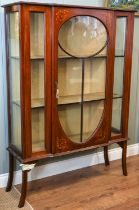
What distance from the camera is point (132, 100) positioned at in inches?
122

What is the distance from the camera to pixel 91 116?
249cm

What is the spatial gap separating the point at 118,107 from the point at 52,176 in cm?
86

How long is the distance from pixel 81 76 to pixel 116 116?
0.53m

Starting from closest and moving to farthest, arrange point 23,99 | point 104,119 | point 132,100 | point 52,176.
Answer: point 23,99 → point 104,119 → point 52,176 → point 132,100

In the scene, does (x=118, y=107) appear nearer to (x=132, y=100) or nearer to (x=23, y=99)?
(x=132, y=100)

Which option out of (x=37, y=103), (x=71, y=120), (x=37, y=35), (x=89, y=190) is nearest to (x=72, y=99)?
(x=71, y=120)

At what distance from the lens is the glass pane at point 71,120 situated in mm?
2332

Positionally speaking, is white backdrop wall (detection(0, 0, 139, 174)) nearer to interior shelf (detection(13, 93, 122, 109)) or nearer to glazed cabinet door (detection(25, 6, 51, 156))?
interior shelf (detection(13, 93, 122, 109))

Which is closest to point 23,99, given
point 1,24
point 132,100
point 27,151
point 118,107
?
point 27,151

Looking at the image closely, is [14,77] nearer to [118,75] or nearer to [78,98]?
[78,98]

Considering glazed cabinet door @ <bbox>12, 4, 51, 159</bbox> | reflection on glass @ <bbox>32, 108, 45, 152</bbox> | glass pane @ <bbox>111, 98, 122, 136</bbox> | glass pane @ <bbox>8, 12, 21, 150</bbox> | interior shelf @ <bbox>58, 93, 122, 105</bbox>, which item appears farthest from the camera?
glass pane @ <bbox>111, 98, 122, 136</bbox>

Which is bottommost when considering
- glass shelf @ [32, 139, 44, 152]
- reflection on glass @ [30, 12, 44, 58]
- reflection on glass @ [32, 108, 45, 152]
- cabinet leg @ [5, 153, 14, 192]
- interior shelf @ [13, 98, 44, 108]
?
cabinet leg @ [5, 153, 14, 192]

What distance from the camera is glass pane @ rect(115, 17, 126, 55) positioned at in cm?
241

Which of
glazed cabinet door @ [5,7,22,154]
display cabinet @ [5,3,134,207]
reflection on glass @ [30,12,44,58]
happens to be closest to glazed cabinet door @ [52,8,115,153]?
display cabinet @ [5,3,134,207]
